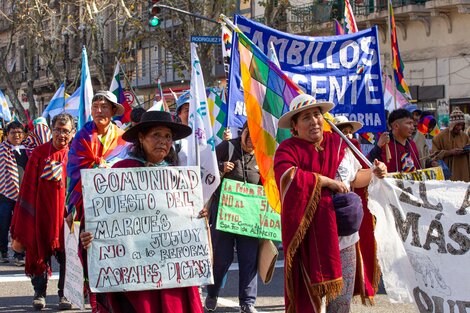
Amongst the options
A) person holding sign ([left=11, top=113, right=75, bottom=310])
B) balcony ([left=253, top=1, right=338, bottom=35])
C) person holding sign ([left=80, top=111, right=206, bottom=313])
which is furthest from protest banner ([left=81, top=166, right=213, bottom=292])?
balcony ([left=253, top=1, right=338, bottom=35])

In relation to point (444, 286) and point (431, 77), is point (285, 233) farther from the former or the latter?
point (431, 77)

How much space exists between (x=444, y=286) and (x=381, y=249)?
533mm

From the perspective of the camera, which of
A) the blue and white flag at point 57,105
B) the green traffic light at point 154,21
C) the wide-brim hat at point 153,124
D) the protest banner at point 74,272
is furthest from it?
the green traffic light at point 154,21

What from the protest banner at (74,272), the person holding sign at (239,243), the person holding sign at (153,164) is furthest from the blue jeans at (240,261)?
the person holding sign at (153,164)

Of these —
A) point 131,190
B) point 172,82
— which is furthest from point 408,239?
point 172,82

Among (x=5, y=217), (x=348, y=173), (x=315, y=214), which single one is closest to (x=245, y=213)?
(x=348, y=173)

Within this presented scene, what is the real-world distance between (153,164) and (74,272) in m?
2.33

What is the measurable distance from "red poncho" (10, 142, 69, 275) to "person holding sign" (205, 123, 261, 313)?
153 centimetres

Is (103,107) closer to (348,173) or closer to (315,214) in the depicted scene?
(348,173)

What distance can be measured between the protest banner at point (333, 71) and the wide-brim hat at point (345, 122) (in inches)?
8.1

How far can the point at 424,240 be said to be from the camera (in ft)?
19.7

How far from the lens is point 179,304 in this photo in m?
5.31

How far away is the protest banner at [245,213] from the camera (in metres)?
8.52

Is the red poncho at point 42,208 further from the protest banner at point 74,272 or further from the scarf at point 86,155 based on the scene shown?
the scarf at point 86,155
